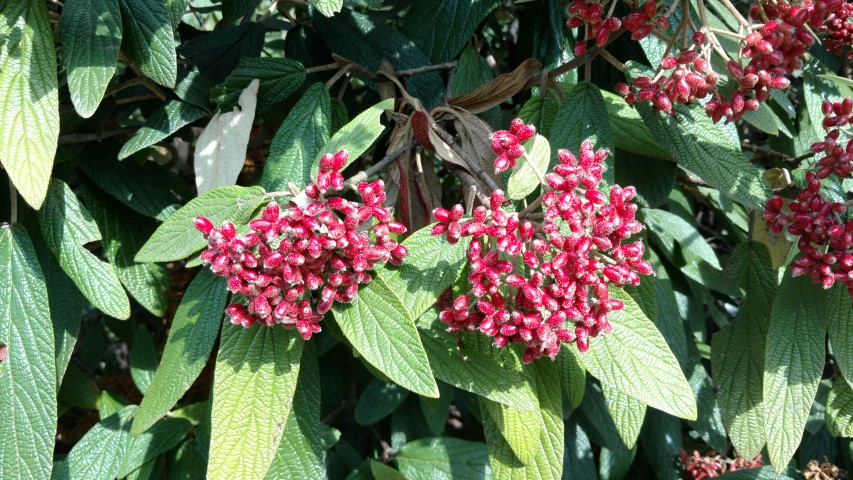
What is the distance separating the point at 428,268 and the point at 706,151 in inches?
23.9

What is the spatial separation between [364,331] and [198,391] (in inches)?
50.5

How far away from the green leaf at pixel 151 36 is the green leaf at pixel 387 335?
0.50m

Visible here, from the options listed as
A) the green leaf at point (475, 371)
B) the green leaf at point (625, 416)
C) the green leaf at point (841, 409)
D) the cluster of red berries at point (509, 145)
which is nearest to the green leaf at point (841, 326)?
the green leaf at point (841, 409)

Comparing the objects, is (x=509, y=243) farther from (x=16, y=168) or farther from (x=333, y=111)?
(x=16, y=168)

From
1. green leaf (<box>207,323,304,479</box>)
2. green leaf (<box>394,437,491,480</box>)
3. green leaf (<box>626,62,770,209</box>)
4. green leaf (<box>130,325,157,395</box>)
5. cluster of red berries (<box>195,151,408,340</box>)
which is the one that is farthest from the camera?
green leaf (<box>130,325,157,395</box>)

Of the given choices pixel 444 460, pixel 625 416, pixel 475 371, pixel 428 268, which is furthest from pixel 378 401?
pixel 428 268

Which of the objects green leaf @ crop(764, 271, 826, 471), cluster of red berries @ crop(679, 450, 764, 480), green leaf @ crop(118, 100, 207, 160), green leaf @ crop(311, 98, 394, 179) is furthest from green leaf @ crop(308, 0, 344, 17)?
cluster of red berries @ crop(679, 450, 764, 480)

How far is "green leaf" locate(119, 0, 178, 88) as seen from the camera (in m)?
1.26

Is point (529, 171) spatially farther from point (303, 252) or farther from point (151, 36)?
point (151, 36)

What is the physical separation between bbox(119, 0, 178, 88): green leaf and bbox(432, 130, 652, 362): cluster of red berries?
555mm

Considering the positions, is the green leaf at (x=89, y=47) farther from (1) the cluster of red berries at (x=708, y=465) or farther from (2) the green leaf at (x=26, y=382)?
(1) the cluster of red berries at (x=708, y=465)

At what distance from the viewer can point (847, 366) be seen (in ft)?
4.49

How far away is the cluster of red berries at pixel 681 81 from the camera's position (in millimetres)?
1193

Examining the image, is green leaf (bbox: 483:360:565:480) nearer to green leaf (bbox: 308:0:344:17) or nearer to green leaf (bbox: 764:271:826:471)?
green leaf (bbox: 764:271:826:471)
